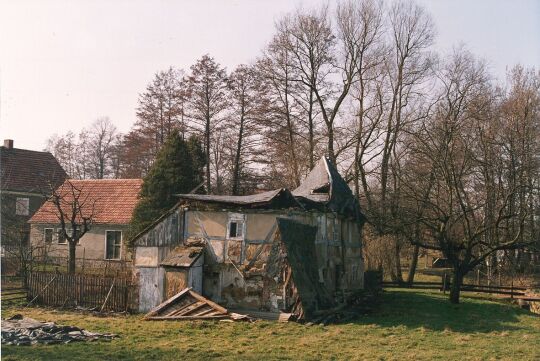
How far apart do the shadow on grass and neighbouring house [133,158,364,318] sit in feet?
7.90

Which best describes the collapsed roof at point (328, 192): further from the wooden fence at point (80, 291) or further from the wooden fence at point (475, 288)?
the wooden fence at point (80, 291)

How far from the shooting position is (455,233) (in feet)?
120

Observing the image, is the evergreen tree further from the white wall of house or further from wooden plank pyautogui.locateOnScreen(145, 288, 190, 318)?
wooden plank pyautogui.locateOnScreen(145, 288, 190, 318)

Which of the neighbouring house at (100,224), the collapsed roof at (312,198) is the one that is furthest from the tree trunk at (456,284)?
the neighbouring house at (100,224)

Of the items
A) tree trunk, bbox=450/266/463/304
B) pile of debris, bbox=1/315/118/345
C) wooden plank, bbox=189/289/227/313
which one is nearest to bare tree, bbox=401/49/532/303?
tree trunk, bbox=450/266/463/304

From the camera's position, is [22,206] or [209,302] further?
[22,206]

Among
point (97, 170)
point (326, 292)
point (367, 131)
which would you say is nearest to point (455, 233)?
point (367, 131)

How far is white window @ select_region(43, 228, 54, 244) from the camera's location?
37.5 metres

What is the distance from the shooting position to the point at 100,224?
3581 cm

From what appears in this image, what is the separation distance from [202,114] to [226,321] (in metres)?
24.4

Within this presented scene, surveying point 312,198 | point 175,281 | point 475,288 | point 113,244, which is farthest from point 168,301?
point 475,288

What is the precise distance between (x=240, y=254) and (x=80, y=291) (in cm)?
611

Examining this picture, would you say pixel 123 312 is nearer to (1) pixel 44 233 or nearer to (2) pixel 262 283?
(2) pixel 262 283

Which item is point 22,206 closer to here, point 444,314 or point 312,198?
point 312,198
